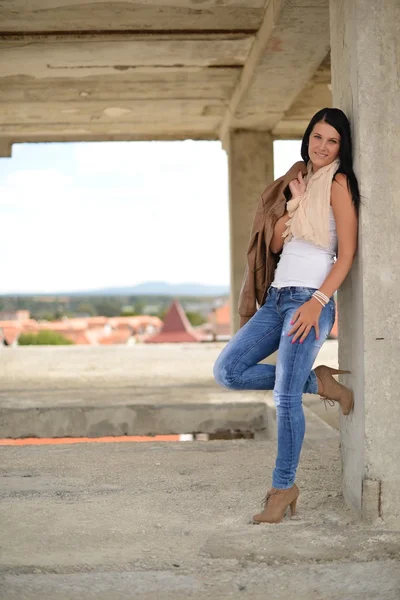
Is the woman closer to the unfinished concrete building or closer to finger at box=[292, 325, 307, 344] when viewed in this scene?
finger at box=[292, 325, 307, 344]

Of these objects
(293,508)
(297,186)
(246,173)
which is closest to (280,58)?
(297,186)

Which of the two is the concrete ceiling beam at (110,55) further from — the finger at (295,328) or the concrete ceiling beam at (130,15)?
the finger at (295,328)

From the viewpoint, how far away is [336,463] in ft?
16.8

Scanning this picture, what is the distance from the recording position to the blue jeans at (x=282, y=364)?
3803mm

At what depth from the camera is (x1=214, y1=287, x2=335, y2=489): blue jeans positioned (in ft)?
12.5

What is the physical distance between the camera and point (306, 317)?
369 centimetres

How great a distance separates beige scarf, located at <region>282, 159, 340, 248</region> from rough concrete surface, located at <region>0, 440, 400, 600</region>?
4.92ft

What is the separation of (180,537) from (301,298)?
135cm

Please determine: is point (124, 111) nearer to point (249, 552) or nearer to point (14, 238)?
point (249, 552)

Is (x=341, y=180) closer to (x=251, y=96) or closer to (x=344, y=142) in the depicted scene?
(x=344, y=142)

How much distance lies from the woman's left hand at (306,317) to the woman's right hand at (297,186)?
62cm

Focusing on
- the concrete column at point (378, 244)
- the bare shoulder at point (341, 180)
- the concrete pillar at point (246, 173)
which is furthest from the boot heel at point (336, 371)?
the concrete pillar at point (246, 173)

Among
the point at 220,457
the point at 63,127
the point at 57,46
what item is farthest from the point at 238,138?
the point at 220,457

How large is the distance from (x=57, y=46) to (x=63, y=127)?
3737mm
